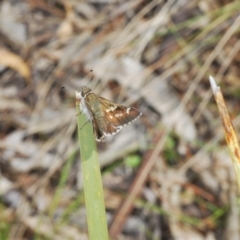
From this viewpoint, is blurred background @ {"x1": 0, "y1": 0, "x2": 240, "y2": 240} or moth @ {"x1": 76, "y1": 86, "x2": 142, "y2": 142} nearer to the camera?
moth @ {"x1": 76, "y1": 86, "x2": 142, "y2": 142}

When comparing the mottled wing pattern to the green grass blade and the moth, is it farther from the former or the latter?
the green grass blade

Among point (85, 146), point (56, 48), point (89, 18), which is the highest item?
point (89, 18)

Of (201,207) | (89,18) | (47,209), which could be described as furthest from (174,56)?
(47,209)

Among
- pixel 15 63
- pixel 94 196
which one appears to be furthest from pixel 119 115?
pixel 15 63

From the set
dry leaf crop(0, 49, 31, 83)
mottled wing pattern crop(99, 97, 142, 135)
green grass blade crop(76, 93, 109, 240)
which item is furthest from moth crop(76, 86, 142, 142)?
dry leaf crop(0, 49, 31, 83)

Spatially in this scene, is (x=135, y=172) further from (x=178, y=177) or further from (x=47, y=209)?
(x=47, y=209)

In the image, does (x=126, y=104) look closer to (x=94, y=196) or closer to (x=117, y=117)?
(x=117, y=117)

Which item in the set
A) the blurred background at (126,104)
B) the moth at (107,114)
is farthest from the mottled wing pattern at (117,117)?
the blurred background at (126,104)
